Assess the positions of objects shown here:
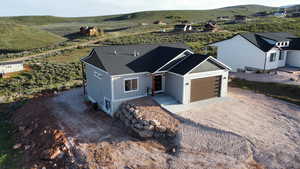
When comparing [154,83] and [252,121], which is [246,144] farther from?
[154,83]

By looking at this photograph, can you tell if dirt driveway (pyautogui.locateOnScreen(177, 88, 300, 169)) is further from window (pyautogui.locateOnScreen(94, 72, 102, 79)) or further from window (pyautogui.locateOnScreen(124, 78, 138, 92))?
window (pyautogui.locateOnScreen(94, 72, 102, 79))

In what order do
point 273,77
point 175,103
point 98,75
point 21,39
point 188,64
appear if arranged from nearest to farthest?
1. point 175,103
2. point 188,64
3. point 98,75
4. point 273,77
5. point 21,39

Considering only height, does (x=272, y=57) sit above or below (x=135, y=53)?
below

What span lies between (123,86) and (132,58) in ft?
9.72

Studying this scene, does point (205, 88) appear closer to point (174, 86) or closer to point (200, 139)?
point (174, 86)

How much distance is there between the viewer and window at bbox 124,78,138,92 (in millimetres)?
17516

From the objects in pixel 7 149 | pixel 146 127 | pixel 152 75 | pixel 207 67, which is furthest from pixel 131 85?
pixel 7 149

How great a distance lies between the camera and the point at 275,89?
22.4 meters

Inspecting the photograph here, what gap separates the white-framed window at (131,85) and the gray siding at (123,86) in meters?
0.21

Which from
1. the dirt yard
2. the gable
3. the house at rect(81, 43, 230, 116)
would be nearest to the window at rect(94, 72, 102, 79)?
the house at rect(81, 43, 230, 116)

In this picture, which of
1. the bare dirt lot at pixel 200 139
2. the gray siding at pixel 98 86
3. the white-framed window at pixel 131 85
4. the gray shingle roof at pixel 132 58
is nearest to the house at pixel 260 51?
the bare dirt lot at pixel 200 139

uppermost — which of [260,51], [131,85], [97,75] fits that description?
[260,51]

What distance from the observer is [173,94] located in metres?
18.3

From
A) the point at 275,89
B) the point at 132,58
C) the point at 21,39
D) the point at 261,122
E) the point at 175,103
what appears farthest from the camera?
the point at 21,39
